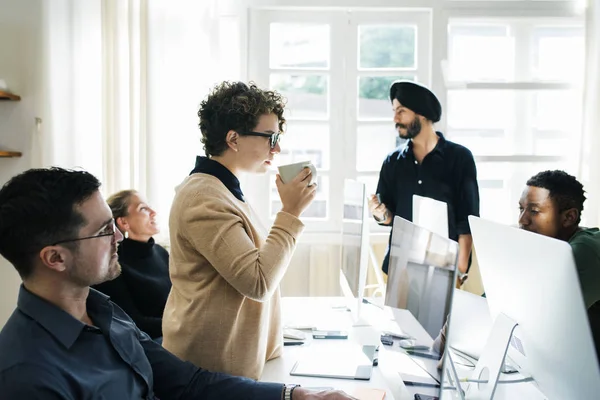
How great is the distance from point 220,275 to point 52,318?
0.42 meters

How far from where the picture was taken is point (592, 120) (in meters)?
3.46

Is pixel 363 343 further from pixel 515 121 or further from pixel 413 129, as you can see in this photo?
pixel 515 121

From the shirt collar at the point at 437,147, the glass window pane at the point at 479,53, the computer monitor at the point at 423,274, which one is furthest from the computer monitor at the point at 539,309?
the glass window pane at the point at 479,53

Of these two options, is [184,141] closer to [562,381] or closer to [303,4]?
[303,4]

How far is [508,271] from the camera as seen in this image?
1158 millimetres

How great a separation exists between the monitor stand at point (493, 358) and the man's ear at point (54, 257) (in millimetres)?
890

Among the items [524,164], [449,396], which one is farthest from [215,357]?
[524,164]

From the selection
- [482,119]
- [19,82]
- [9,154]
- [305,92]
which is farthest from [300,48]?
[9,154]

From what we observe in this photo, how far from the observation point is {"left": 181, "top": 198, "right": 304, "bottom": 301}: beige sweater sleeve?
51.5 inches

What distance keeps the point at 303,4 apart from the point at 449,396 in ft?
8.91

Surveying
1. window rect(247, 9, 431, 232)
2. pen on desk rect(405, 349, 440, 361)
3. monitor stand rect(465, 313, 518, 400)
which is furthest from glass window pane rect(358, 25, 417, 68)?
pen on desk rect(405, 349, 440, 361)

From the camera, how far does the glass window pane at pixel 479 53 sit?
11.6 feet

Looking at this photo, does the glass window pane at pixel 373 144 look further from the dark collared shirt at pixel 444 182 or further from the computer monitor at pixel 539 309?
the computer monitor at pixel 539 309

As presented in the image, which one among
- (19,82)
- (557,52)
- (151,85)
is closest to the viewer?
(19,82)
